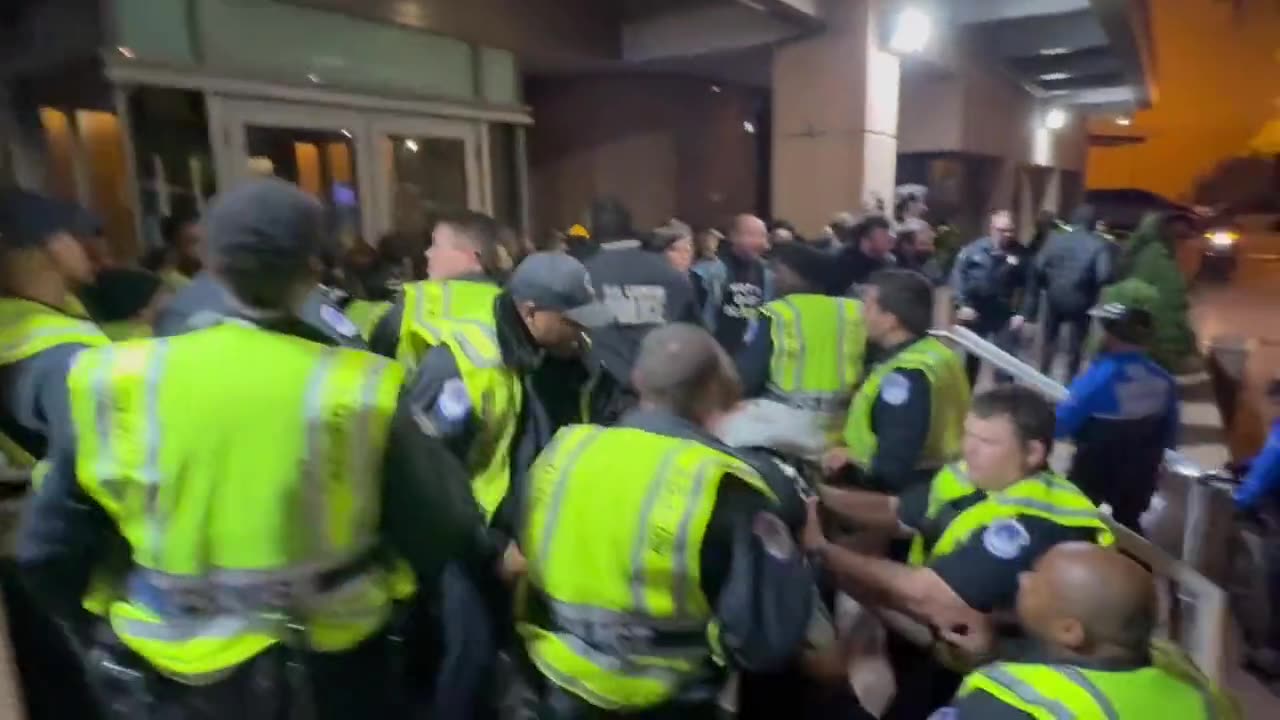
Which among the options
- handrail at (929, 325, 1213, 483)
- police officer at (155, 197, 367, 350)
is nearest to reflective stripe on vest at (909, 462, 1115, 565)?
handrail at (929, 325, 1213, 483)

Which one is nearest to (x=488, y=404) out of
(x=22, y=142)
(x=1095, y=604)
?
(x=1095, y=604)

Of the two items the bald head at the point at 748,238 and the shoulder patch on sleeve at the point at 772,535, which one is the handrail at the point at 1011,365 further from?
the bald head at the point at 748,238

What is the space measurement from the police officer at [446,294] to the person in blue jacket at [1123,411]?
2430 millimetres

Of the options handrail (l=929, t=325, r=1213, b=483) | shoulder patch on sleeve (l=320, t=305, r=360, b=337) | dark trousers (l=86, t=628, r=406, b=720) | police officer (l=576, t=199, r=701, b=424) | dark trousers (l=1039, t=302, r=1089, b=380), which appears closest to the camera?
dark trousers (l=86, t=628, r=406, b=720)

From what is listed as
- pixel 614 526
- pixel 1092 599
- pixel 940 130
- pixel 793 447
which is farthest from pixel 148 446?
pixel 940 130

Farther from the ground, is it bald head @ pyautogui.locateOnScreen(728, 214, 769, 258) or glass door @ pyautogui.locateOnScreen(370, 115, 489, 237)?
glass door @ pyautogui.locateOnScreen(370, 115, 489, 237)

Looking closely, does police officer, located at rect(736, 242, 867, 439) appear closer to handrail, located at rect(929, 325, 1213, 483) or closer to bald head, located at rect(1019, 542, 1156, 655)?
handrail, located at rect(929, 325, 1213, 483)

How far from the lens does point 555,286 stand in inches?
99.1

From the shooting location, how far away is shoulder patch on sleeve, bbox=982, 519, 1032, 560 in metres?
2.05

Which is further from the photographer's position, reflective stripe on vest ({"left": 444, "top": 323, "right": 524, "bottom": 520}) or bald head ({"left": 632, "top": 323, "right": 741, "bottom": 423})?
reflective stripe on vest ({"left": 444, "top": 323, "right": 524, "bottom": 520})

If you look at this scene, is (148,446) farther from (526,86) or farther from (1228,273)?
(1228,273)

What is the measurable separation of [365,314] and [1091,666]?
280 cm

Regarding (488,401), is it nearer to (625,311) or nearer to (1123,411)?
(625,311)

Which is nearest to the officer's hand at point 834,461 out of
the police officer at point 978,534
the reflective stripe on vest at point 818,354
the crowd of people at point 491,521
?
the crowd of people at point 491,521
